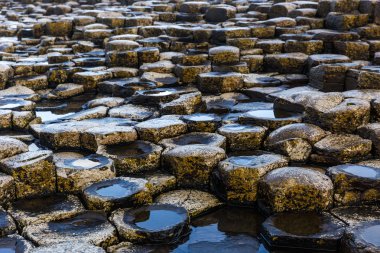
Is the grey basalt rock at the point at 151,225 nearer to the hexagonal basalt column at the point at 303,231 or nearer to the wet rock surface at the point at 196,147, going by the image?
the wet rock surface at the point at 196,147

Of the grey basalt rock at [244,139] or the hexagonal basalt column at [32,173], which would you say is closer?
the hexagonal basalt column at [32,173]

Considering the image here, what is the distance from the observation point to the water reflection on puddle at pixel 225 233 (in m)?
4.26

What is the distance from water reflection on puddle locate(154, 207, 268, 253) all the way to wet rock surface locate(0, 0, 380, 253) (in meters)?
0.02

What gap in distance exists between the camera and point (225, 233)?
4.55 m

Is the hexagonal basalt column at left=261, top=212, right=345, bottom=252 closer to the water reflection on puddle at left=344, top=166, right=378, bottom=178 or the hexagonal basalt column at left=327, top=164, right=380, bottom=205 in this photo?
the hexagonal basalt column at left=327, top=164, right=380, bottom=205

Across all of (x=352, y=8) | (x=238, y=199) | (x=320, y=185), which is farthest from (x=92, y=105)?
(x=352, y=8)

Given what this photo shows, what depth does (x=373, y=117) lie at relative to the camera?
20.3ft

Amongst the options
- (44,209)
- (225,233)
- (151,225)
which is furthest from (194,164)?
(44,209)

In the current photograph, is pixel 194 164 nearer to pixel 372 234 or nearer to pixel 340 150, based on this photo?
pixel 340 150

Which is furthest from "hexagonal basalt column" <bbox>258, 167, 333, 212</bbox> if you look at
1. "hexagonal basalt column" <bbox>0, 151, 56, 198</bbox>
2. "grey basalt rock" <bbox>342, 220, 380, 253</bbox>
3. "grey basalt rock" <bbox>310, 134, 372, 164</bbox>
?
"hexagonal basalt column" <bbox>0, 151, 56, 198</bbox>

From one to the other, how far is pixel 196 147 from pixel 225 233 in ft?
4.19

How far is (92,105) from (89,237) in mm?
3746

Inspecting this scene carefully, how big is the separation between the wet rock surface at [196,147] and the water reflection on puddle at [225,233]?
0.06 ft

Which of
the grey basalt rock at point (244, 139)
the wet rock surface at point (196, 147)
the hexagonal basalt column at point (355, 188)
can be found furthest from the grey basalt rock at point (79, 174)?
the hexagonal basalt column at point (355, 188)
